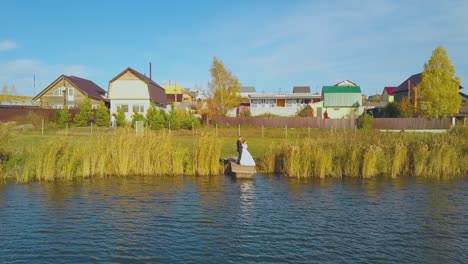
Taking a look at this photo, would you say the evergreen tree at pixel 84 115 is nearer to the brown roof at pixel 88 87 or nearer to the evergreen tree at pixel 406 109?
the brown roof at pixel 88 87

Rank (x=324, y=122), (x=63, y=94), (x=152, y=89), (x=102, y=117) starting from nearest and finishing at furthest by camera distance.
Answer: (x=102, y=117)
(x=324, y=122)
(x=152, y=89)
(x=63, y=94)

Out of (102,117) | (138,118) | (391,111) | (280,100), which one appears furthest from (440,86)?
(102,117)

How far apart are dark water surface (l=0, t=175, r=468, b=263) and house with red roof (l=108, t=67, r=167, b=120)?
134ft

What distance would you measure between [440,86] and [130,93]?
1607 inches

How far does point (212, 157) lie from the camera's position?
895 inches

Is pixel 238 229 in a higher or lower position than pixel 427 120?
lower

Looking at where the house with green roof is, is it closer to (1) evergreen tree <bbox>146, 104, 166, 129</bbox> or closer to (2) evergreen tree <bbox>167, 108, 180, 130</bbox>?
(2) evergreen tree <bbox>167, 108, 180, 130</bbox>

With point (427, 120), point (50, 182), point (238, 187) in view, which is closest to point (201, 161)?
point (238, 187)

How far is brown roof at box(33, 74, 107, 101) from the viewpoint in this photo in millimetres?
69625

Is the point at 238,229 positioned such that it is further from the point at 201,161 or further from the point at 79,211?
the point at 201,161

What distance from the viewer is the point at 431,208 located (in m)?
15.3

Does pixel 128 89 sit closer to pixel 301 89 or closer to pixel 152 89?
pixel 152 89

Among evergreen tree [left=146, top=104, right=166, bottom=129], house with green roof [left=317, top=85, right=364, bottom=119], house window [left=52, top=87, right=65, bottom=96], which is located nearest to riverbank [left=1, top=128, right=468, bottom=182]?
evergreen tree [left=146, top=104, right=166, bottom=129]

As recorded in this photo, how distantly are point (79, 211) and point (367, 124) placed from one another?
43.3 metres
